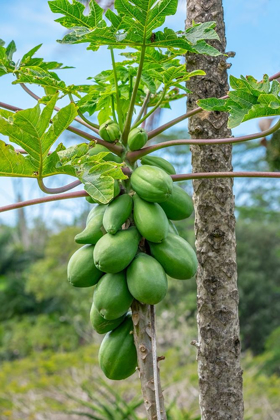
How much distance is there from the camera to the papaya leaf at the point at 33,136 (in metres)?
0.83

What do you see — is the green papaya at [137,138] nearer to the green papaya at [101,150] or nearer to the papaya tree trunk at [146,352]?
the green papaya at [101,150]

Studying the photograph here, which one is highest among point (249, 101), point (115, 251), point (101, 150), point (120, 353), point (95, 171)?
point (249, 101)

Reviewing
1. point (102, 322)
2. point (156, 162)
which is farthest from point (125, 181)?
point (102, 322)

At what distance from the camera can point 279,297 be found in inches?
362

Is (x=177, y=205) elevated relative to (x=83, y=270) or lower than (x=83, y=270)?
elevated

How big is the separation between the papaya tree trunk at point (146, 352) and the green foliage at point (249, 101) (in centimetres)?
39

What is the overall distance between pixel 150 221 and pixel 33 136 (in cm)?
26

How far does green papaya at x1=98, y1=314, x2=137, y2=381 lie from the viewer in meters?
0.94

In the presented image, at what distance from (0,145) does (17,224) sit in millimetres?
16339

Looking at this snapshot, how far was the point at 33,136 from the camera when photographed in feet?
2.80

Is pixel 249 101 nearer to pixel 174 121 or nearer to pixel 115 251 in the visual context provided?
pixel 174 121

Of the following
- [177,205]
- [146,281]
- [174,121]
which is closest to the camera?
[146,281]

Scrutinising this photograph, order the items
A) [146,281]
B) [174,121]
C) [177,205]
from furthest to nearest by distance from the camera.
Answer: [174,121] < [177,205] < [146,281]

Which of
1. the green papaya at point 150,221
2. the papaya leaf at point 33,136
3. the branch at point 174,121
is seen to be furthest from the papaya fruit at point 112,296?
the branch at point 174,121
